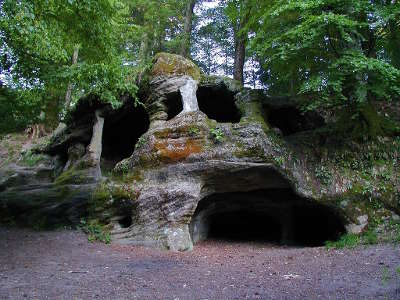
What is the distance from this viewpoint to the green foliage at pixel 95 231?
36.7 feet

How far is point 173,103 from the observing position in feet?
47.5

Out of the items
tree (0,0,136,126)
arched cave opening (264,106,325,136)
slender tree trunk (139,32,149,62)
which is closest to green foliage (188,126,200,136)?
tree (0,0,136,126)

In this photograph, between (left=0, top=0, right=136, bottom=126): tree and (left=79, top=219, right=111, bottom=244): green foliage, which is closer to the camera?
(left=0, top=0, right=136, bottom=126): tree

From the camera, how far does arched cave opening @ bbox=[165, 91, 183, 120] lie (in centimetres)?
1403

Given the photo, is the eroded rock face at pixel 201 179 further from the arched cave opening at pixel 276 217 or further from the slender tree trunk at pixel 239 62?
the slender tree trunk at pixel 239 62

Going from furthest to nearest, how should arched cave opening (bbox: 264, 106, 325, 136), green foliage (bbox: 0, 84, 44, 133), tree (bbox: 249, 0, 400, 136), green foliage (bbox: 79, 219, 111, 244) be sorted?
1. arched cave opening (bbox: 264, 106, 325, 136)
2. green foliage (bbox: 79, 219, 111, 244)
3. tree (bbox: 249, 0, 400, 136)
4. green foliage (bbox: 0, 84, 44, 133)

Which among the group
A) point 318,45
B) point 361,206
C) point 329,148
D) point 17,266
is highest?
point 318,45

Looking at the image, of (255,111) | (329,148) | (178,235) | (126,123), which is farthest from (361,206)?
(126,123)

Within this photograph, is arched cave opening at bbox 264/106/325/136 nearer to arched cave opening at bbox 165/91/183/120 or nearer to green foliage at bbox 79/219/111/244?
arched cave opening at bbox 165/91/183/120

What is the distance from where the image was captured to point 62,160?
68.1ft

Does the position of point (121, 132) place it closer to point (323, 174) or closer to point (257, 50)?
point (257, 50)

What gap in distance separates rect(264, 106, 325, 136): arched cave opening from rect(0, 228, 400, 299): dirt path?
264 inches

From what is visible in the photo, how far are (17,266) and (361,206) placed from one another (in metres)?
9.66

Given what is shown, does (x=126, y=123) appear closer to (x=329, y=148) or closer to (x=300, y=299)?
(x=329, y=148)
